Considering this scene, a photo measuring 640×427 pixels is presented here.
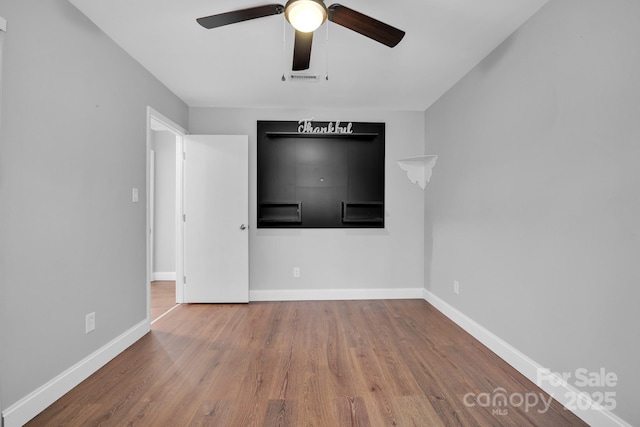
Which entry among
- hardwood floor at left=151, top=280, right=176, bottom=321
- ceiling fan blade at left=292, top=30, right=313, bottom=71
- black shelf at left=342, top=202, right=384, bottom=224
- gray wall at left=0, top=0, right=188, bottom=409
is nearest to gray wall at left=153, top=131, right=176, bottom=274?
hardwood floor at left=151, top=280, right=176, bottom=321

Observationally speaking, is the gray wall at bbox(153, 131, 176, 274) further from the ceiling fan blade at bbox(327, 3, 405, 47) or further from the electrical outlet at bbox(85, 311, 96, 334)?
the ceiling fan blade at bbox(327, 3, 405, 47)

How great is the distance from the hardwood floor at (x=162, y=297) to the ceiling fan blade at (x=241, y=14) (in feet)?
9.70

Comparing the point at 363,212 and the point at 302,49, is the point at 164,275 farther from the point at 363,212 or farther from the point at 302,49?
the point at 302,49

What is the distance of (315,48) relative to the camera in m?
2.41

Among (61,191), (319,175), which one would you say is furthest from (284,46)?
(61,191)

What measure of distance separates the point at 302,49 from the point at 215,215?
239cm

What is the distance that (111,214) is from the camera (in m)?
2.34

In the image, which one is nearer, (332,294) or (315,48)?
(315,48)

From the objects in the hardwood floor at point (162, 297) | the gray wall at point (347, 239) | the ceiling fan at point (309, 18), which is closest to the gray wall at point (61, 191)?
the hardwood floor at point (162, 297)

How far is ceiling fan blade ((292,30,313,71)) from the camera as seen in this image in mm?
1776

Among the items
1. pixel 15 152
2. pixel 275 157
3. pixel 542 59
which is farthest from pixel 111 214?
pixel 542 59

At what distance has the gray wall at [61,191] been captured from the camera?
1.58m

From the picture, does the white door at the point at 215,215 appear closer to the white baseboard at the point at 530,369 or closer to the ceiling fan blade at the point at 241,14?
the ceiling fan blade at the point at 241,14

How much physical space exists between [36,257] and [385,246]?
336 cm
